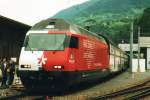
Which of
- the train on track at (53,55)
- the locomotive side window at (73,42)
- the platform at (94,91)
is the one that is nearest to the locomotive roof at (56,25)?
the train on track at (53,55)

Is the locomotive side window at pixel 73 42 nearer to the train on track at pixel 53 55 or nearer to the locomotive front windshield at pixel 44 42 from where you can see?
the train on track at pixel 53 55

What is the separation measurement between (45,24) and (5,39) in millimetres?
8469

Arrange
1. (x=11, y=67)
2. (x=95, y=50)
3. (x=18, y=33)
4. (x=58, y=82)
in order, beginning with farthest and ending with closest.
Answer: (x=18, y=33), (x=95, y=50), (x=11, y=67), (x=58, y=82)

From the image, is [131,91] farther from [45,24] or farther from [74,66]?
[45,24]

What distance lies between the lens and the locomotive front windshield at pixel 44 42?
20.0m

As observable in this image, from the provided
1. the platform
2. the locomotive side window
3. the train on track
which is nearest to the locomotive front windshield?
the train on track

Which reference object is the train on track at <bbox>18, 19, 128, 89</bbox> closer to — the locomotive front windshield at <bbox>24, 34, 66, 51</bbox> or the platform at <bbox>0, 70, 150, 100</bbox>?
the locomotive front windshield at <bbox>24, 34, 66, 51</bbox>

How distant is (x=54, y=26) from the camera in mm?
20938

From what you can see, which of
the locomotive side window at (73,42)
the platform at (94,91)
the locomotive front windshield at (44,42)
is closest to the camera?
the platform at (94,91)

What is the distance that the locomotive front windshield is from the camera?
65.8 feet

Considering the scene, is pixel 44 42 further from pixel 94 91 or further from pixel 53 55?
pixel 94 91

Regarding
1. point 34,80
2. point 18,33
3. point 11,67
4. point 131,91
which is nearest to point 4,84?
point 11,67

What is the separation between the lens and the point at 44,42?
20234mm

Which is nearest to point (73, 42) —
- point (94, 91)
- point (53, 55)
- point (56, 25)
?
point (56, 25)
